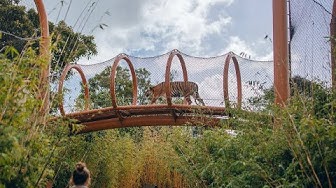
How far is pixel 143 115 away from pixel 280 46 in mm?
2638

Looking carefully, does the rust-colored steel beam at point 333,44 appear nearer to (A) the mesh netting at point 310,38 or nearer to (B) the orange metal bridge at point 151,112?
(A) the mesh netting at point 310,38

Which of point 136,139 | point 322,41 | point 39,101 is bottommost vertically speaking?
point 136,139

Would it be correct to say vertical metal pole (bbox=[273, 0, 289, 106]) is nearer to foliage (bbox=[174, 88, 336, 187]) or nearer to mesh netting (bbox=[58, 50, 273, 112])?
foliage (bbox=[174, 88, 336, 187])

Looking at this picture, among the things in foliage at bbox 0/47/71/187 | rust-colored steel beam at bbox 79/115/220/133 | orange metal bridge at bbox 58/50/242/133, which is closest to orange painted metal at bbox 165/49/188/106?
orange metal bridge at bbox 58/50/242/133

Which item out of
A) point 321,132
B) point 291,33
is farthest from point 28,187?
point 291,33

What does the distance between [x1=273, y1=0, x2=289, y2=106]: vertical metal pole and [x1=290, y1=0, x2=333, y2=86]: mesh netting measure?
77 mm

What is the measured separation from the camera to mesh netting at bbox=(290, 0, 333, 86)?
4.22 m

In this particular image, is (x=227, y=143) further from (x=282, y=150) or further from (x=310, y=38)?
(x=310, y=38)

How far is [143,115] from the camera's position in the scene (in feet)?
23.6

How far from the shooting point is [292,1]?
17.1 feet

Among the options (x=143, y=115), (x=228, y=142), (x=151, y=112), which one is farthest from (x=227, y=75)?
(x=228, y=142)

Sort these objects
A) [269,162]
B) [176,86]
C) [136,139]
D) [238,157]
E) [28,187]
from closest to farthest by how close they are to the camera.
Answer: [28,187]
[269,162]
[238,157]
[176,86]
[136,139]

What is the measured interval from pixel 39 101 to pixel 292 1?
11.2ft

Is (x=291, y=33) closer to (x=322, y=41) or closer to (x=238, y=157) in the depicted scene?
(x=322, y=41)
